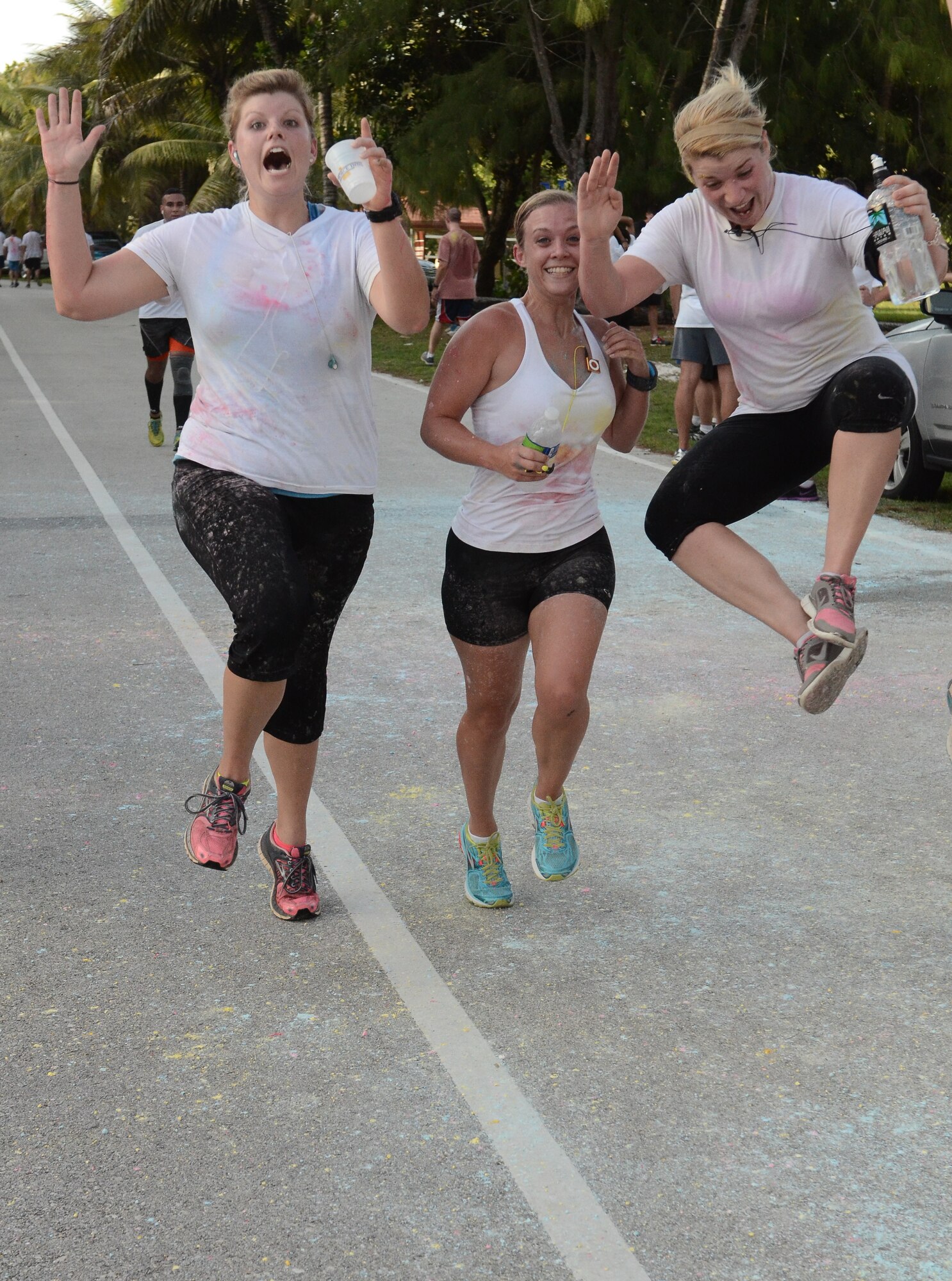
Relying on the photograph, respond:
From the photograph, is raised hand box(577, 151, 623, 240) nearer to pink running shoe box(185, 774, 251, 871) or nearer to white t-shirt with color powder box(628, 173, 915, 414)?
white t-shirt with color powder box(628, 173, 915, 414)

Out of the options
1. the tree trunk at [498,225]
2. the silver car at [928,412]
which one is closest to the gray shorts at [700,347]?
the silver car at [928,412]

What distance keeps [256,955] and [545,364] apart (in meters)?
1.74

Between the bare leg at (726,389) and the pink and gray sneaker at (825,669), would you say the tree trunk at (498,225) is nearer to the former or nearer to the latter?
the bare leg at (726,389)

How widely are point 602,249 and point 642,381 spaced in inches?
18.7

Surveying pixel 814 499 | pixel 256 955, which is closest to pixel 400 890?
pixel 256 955

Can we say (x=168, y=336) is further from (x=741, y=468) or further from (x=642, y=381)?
(x=741, y=468)

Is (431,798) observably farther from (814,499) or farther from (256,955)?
(814,499)

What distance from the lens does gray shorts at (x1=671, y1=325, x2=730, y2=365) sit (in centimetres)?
1168

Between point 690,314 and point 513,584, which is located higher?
point 513,584

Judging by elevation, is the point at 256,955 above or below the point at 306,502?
below

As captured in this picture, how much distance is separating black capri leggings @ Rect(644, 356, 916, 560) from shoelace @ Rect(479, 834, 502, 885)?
99cm

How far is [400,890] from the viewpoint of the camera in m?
4.47

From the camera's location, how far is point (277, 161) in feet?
12.7

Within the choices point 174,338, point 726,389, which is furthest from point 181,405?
point 726,389
